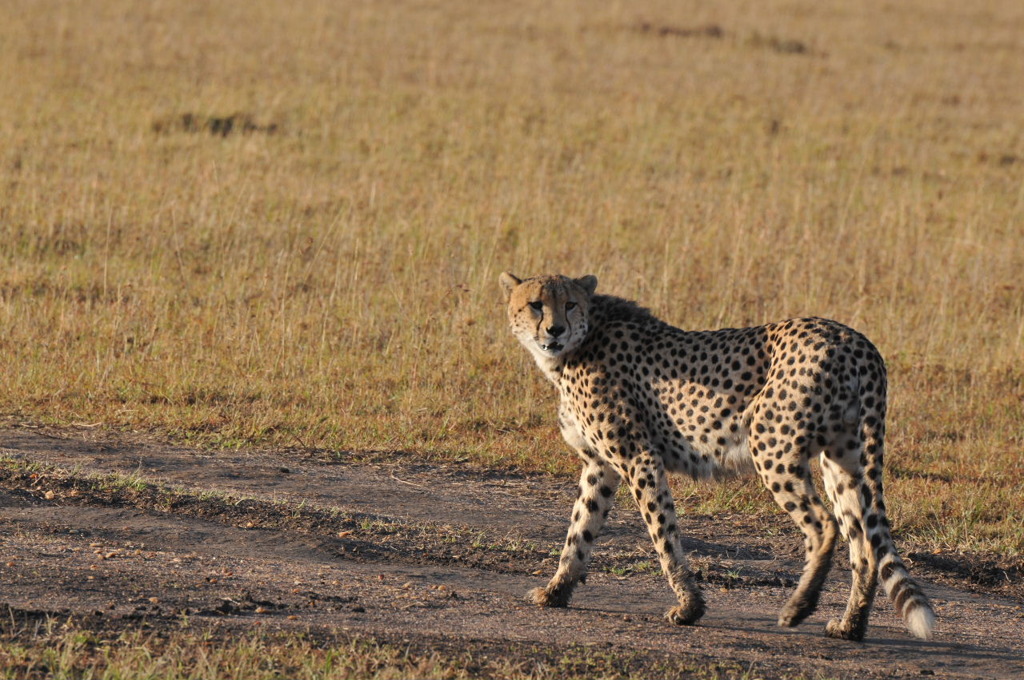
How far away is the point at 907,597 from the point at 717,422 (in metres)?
0.81

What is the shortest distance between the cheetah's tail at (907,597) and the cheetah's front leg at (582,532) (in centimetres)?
96

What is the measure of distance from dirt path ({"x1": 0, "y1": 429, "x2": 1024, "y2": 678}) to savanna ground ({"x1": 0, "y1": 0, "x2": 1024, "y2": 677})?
0.08 feet

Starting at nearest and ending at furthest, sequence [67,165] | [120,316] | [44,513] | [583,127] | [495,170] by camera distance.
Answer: [44,513], [120,316], [67,165], [495,170], [583,127]

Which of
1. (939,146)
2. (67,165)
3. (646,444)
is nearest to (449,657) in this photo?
(646,444)

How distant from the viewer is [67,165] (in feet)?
38.7

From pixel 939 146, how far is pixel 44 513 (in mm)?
12018

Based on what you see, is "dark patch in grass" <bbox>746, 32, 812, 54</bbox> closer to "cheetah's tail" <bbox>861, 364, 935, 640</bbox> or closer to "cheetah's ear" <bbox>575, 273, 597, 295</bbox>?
"cheetah's ear" <bbox>575, 273, 597, 295</bbox>

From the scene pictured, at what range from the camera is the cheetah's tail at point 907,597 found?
4.21 m

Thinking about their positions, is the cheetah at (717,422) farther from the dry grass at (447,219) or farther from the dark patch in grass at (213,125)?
the dark patch in grass at (213,125)

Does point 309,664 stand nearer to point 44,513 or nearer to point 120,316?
point 44,513

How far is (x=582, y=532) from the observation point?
4805 mm

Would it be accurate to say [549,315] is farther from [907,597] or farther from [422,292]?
[422,292]

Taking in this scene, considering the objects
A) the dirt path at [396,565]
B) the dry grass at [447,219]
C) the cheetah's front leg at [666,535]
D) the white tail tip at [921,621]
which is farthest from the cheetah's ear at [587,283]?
the dry grass at [447,219]

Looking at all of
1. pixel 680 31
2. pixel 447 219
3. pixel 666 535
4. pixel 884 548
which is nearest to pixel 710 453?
pixel 666 535
